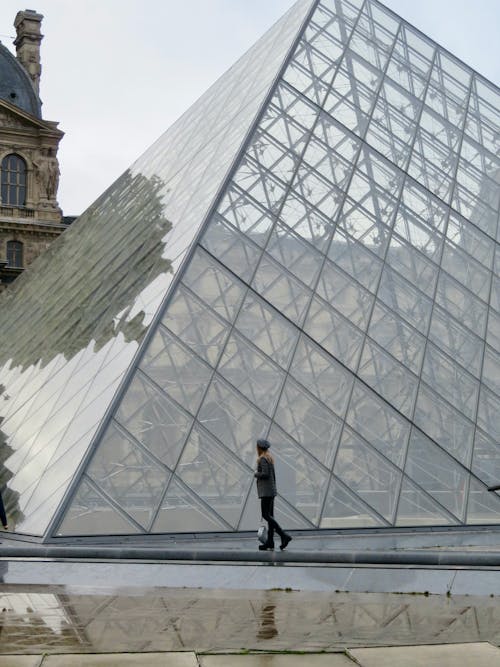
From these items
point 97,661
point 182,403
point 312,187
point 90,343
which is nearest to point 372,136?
point 312,187

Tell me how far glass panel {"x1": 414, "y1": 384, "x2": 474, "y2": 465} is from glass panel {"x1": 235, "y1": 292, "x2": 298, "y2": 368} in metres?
2.08

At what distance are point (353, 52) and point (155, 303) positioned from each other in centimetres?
1009

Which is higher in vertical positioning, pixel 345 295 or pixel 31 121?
pixel 31 121

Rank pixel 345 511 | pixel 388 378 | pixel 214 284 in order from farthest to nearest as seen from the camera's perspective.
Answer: pixel 214 284
pixel 388 378
pixel 345 511

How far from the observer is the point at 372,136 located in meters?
22.4

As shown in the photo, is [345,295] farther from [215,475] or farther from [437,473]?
[215,475]

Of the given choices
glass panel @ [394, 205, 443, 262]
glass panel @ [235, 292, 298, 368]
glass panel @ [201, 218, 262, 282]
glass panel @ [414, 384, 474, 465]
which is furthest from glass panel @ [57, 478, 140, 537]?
glass panel @ [394, 205, 443, 262]

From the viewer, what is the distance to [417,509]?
15742 mm

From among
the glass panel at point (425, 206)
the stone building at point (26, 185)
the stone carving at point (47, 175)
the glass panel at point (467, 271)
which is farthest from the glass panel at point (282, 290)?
the stone carving at point (47, 175)

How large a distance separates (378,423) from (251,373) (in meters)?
1.90

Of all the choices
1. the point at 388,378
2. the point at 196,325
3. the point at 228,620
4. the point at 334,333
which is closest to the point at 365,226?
the point at 334,333

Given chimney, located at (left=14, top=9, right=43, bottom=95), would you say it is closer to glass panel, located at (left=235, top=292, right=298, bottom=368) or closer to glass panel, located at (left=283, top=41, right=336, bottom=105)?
glass panel, located at (left=283, top=41, right=336, bottom=105)

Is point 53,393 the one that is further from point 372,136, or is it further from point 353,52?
point 353,52

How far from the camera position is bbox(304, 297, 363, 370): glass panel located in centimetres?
1738
